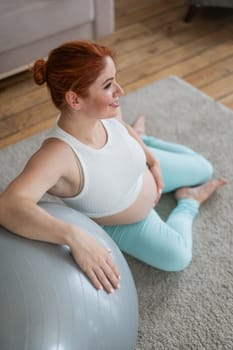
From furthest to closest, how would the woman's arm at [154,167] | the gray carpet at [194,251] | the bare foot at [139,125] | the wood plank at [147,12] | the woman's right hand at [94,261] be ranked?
1. the wood plank at [147,12]
2. the bare foot at [139,125]
3. the woman's arm at [154,167]
4. the gray carpet at [194,251]
5. the woman's right hand at [94,261]

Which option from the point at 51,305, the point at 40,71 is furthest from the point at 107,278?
the point at 40,71

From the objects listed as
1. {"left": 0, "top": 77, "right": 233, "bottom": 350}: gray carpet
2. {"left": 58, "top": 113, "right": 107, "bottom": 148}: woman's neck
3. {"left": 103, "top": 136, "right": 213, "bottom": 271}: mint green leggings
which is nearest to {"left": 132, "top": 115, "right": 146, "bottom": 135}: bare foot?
{"left": 0, "top": 77, "right": 233, "bottom": 350}: gray carpet

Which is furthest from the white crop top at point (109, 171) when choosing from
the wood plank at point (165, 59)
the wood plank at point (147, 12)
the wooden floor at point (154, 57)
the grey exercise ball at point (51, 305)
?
the wood plank at point (147, 12)

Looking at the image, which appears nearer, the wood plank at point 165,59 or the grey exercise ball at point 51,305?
the grey exercise ball at point 51,305

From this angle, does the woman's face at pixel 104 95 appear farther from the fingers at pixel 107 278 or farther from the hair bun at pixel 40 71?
the fingers at pixel 107 278

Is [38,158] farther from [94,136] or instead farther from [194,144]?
[194,144]

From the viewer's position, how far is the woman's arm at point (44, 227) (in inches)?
41.3

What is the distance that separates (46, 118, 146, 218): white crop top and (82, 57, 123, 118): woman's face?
0.31ft

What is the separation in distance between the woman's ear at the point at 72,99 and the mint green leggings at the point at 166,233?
46 centimetres

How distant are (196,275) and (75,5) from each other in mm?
1449

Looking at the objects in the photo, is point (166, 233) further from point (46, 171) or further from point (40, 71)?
point (40, 71)

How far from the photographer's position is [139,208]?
1.43 m

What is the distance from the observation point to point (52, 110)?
2260 mm

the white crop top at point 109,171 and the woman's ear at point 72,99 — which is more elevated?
the woman's ear at point 72,99
